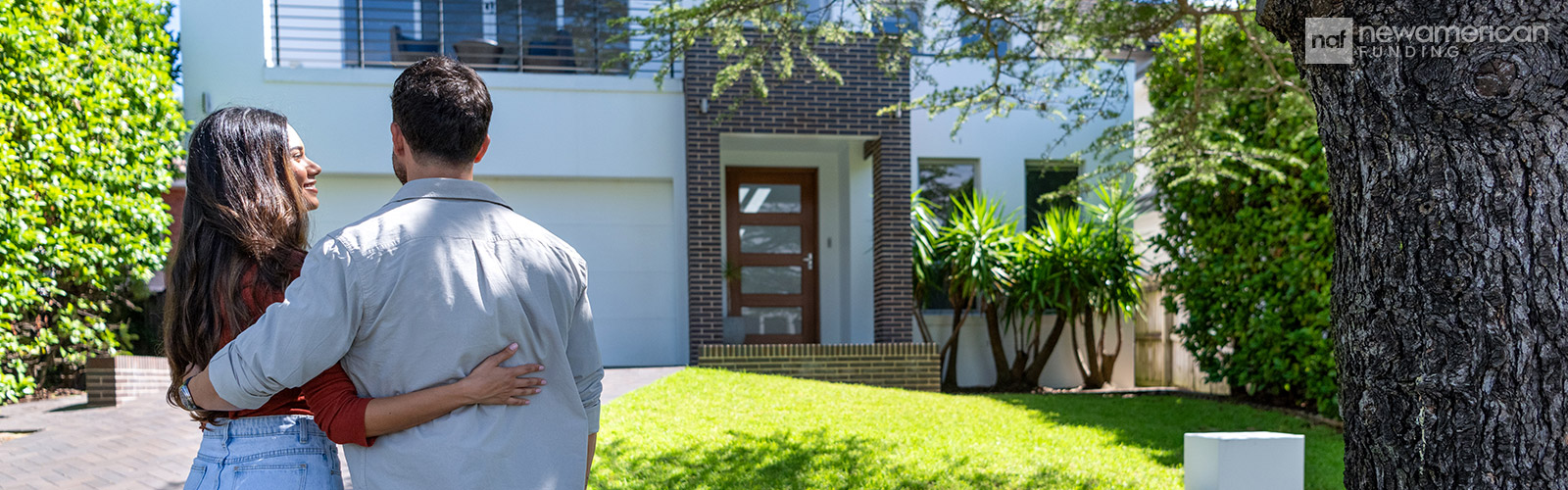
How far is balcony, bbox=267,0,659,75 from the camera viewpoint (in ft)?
33.4

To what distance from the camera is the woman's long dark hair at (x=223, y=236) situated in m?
1.68

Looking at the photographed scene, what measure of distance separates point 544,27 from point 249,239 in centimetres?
932

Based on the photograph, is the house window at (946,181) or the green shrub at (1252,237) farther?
the house window at (946,181)

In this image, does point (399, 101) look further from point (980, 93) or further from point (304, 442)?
point (980, 93)

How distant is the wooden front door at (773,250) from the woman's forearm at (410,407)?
32.7ft

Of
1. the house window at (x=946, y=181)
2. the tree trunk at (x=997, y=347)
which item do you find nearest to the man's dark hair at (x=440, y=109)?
the tree trunk at (x=997, y=347)

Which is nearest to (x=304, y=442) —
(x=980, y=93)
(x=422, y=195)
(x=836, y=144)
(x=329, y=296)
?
(x=329, y=296)

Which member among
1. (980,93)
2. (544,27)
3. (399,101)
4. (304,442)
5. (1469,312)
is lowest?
(304,442)

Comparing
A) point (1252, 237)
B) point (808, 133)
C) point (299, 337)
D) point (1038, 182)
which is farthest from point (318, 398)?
point (1038, 182)

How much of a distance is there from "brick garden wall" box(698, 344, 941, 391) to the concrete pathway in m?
1.43

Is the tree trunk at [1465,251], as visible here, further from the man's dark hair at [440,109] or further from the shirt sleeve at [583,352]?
the man's dark hair at [440,109]

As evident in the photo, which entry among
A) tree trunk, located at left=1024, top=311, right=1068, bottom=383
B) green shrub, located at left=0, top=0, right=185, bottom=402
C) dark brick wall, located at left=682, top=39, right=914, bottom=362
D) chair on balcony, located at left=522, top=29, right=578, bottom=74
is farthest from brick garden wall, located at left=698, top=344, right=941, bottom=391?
green shrub, located at left=0, top=0, right=185, bottom=402

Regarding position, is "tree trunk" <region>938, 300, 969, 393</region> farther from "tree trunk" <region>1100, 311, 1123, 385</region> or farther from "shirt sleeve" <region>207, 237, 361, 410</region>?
"shirt sleeve" <region>207, 237, 361, 410</region>

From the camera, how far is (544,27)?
34.8 ft
